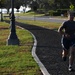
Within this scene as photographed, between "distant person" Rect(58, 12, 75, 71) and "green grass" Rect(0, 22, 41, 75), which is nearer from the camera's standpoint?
"green grass" Rect(0, 22, 41, 75)

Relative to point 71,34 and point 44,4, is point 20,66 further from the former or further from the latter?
point 44,4

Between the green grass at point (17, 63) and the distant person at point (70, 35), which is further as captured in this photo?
the distant person at point (70, 35)

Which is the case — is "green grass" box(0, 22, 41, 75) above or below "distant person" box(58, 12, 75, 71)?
below

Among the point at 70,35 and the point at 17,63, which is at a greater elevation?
the point at 70,35

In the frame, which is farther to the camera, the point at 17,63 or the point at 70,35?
the point at 17,63

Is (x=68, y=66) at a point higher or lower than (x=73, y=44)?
lower

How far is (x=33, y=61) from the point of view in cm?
1138

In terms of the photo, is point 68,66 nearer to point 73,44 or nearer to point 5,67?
point 73,44

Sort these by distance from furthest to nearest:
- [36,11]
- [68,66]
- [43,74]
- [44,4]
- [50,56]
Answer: [36,11], [44,4], [50,56], [68,66], [43,74]

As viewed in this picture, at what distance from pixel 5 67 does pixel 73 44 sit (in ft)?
7.18

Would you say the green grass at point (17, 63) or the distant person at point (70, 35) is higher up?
the distant person at point (70, 35)

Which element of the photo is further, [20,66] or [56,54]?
[56,54]

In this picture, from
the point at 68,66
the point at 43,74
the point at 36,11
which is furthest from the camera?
the point at 36,11

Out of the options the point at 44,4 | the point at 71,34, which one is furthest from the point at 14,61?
the point at 44,4
